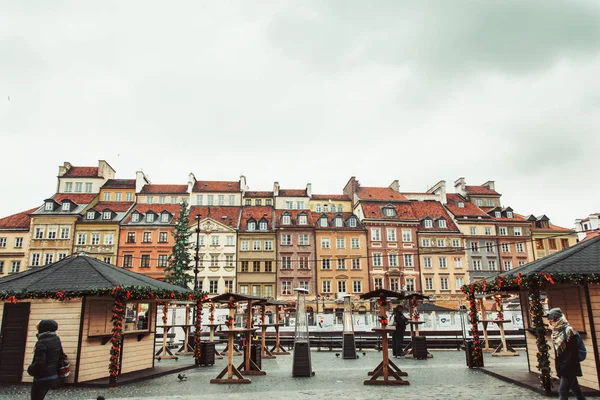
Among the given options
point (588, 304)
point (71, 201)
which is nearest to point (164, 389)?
point (588, 304)

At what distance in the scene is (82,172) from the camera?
5684cm

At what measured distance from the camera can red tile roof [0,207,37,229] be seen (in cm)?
4975

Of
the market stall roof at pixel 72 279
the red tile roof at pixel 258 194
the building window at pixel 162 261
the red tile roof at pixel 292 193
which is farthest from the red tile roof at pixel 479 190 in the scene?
the market stall roof at pixel 72 279

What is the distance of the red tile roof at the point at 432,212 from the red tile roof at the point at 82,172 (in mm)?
38726

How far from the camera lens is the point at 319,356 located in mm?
22156

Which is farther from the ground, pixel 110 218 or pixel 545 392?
pixel 110 218

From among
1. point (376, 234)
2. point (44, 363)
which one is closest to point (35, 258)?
point (376, 234)

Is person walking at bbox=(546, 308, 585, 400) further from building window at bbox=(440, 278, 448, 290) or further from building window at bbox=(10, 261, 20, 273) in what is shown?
building window at bbox=(10, 261, 20, 273)

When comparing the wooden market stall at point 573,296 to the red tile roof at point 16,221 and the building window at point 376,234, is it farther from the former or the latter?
the red tile roof at point 16,221

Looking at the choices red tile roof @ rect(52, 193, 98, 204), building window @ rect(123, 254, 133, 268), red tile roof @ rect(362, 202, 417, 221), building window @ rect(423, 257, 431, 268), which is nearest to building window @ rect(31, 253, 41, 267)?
red tile roof @ rect(52, 193, 98, 204)

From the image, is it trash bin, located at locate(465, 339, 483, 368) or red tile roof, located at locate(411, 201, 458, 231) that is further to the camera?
red tile roof, located at locate(411, 201, 458, 231)

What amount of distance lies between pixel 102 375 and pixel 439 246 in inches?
1736

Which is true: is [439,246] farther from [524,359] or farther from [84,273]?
[84,273]

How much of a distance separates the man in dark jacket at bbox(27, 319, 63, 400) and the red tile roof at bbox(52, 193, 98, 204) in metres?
48.4
